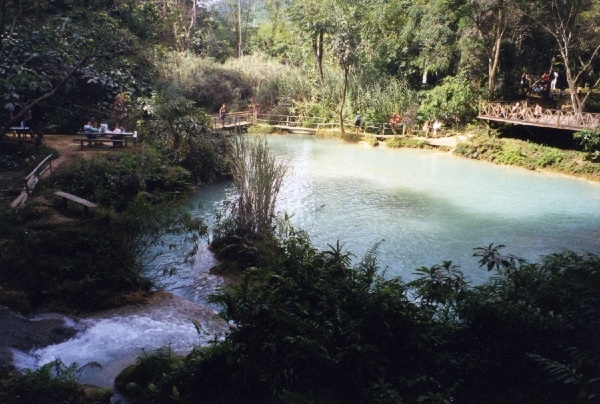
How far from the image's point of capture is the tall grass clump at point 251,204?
815 cm

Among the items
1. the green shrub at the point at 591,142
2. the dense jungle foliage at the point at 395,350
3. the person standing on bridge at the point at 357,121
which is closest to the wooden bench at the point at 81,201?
the dense jungle foliage at the point at 395,350

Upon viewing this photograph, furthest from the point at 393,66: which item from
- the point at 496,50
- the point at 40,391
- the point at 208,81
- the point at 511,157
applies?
the point at 40,391

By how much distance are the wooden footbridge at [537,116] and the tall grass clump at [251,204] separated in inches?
511

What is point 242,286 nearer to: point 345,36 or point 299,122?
point 345,36

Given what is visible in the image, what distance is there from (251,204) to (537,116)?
47.9 ft

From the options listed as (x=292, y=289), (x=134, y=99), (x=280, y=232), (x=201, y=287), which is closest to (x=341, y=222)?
(x=280, y=232)

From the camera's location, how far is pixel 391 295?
4.16 metres

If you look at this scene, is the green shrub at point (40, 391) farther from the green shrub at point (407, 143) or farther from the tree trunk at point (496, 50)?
the tree trunk at point (496, 50)

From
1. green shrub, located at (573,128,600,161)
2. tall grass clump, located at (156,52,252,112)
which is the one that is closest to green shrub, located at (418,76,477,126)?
green shrub, located at (573,128,600,161)

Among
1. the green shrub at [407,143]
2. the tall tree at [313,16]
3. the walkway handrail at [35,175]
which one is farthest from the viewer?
the tall tree at [313,16]

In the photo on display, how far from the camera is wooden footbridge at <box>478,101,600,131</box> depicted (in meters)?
16.5

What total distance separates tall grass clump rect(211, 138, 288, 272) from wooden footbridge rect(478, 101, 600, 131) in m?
13.0

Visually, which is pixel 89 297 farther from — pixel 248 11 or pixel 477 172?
pixel 248 11

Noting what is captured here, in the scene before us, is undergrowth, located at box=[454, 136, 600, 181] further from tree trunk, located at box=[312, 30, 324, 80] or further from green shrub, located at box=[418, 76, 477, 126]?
tree trunk, located at box=[312, 30, 324, 80]
